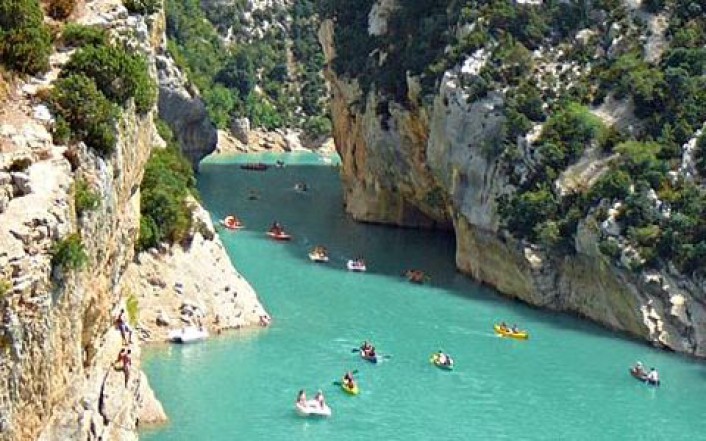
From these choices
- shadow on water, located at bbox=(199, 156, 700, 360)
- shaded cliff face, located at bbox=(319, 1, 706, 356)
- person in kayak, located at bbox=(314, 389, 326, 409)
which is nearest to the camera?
person in kayak, located at bbox=(314, 389, 326, 409)

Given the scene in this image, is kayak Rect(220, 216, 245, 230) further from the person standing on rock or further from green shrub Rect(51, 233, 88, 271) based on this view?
green shrub Rect(51, 233, 88, 271)

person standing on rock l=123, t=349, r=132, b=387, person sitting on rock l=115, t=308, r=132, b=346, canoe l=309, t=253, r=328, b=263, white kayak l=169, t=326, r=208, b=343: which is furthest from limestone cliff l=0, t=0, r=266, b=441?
canoe l=309, t=253, r=328, b=263

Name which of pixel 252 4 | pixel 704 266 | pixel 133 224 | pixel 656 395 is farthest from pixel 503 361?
pixel 252 4

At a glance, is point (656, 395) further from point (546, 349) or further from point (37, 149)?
point (37, 149)

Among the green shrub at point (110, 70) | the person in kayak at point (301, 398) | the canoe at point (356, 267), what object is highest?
the green shrub at point (110, 70)

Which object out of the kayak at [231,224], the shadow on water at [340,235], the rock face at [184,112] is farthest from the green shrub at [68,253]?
the rock face at [184,112]

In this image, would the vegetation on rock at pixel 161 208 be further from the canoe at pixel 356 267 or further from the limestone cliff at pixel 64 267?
the limestone cliff at pixel 64 267
